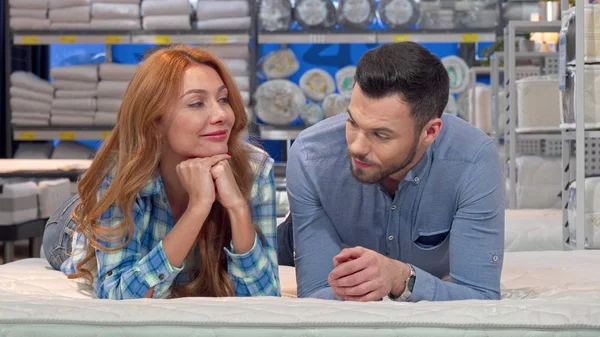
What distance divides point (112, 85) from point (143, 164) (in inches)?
180

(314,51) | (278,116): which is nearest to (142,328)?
(278,116)

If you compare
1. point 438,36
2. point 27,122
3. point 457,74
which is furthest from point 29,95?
point 457,74

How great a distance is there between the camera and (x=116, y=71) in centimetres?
645

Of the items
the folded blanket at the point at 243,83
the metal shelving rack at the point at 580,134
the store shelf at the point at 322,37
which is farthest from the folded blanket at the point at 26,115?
the metal shelving rack at the point at 580,134

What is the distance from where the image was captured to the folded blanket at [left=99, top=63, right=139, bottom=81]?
253 inches

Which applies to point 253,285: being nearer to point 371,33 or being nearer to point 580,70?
point 580,70

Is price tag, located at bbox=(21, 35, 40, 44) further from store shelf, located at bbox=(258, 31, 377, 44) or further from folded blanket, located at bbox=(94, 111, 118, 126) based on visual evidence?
store shelf, located at bbox=(258, 31, 377, 44)

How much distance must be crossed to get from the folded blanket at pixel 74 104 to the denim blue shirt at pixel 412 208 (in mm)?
4577

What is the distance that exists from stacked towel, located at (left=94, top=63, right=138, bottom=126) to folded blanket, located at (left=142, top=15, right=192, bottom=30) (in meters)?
0.35

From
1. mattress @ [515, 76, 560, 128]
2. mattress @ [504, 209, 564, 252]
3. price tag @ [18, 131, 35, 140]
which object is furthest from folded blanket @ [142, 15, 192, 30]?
mattress @ [504, 209, 564, 252]

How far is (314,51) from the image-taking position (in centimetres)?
709

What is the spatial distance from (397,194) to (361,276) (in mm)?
331

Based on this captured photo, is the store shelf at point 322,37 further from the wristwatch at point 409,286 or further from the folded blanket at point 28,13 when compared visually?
the wristwatch at point 409,286

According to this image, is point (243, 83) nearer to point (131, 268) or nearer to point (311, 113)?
point (311, 113)
